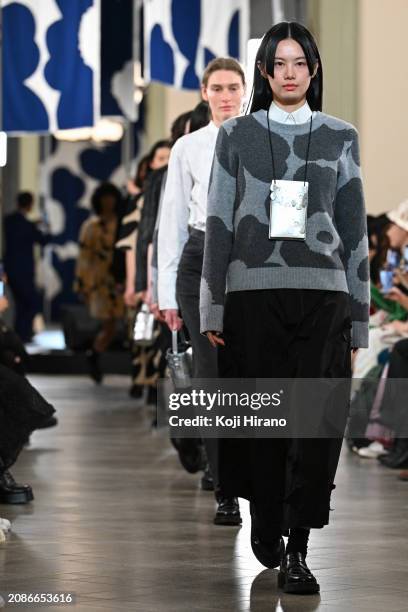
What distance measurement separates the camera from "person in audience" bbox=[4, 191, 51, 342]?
20594 mm

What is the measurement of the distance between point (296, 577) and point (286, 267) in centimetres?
90

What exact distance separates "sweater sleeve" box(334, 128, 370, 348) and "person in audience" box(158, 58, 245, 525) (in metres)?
1.43

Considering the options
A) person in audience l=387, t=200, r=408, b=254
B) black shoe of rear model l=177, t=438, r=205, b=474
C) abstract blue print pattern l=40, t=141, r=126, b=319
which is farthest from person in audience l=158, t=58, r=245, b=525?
abstract blue print pattern l=40, t=141, r=126, b=319

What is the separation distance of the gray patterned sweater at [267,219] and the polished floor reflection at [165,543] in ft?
2.56

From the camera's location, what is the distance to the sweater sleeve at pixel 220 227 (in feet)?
17.2

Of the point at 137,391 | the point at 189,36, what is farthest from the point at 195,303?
the point at 137,391

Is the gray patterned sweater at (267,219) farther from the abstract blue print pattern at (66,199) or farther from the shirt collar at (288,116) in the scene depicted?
the abstract blue print pattern at (66,199)

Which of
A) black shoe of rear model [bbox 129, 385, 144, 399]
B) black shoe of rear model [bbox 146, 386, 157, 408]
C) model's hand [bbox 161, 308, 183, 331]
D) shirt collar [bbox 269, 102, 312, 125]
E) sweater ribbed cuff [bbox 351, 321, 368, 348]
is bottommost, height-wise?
black shoe of rear model [bbox 129, 385, 144, 399]

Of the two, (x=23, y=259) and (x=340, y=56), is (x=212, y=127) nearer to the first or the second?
(x=340, y=56)

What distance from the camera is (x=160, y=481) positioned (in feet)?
26.5

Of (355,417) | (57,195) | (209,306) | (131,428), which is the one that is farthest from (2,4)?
(57,195)

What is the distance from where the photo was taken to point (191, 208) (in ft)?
22.3

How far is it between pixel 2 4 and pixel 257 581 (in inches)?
315

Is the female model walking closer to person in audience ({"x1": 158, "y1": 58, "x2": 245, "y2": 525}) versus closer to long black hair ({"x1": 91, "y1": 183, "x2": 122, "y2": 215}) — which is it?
person in audience ({"x1": 158, "y1": 58, "x2": 245, "y2": 525})
